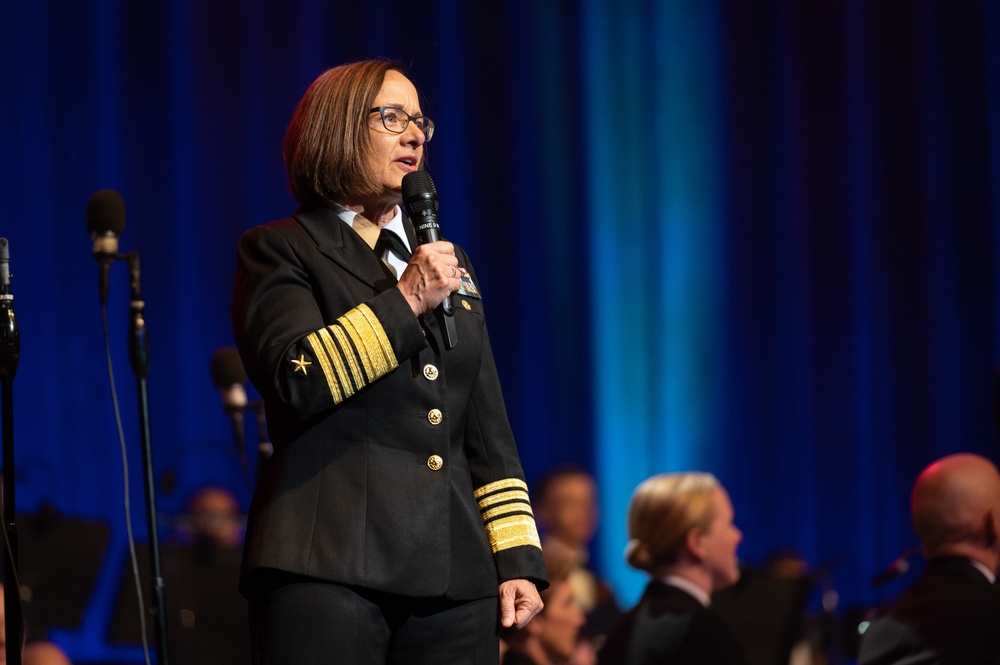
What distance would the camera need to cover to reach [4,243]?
8.29 feet

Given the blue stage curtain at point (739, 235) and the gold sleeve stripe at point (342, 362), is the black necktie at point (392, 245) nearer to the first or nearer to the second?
the gold sleeve stripe at point (342, 362)

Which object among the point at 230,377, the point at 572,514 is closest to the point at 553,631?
the point at 230,377

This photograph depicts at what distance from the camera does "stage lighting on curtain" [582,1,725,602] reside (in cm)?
669

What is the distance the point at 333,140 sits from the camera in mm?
2059

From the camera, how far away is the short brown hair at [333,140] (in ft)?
6.72

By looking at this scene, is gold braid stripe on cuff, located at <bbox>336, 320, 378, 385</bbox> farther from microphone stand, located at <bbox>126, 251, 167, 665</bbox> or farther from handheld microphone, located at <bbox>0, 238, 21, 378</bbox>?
microphone stand, located at <bbox>126, 251, 167, 665</bbox>

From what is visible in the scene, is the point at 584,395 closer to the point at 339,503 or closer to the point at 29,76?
the point at 29,76

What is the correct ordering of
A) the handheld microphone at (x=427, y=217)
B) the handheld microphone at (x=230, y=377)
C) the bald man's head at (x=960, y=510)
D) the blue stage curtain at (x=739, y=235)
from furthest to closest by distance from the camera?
the blue stage curtain at (x=739, y=235) < the bald man's head at (x=960, y=510) < the handheld microphone at (x=230, y=377) < the handheld microphone at (x=427, y=217)

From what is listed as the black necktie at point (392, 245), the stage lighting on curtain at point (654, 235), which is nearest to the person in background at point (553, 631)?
the black necktie at point (392, 245)

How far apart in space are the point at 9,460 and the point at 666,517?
198cm

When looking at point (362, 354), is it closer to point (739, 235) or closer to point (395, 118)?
point (395, 118)

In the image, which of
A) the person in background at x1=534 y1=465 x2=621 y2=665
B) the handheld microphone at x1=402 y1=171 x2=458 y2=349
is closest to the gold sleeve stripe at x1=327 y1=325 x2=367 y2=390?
the handheld microphone at x1=402 y1=171 x2=458 y2=349

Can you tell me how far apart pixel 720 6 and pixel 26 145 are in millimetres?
3682

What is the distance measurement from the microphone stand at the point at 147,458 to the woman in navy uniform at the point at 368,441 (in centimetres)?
87
